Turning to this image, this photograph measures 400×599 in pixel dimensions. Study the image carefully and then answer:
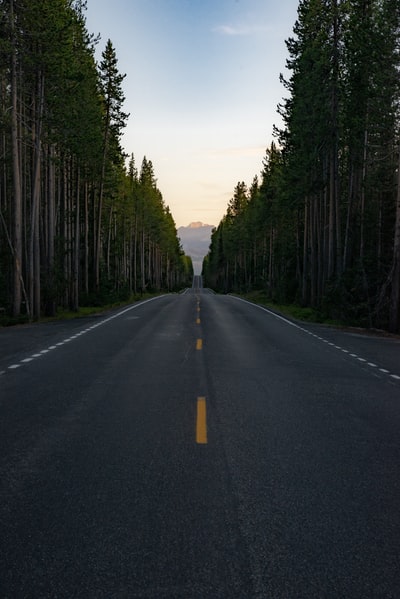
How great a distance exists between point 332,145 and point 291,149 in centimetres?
1151

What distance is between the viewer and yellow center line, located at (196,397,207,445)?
6.28 metres

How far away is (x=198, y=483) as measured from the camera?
4.89 metres

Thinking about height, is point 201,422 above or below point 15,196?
below

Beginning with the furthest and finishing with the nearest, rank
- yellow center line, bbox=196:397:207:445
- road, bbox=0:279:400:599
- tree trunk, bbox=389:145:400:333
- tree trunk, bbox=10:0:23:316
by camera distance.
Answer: tree trunk, bbox=10:0:23:316
tree trunk, bbox=389:145:400:333
yellow center line, bbox=196:397:207:445
road, bbox=0:279:400:599

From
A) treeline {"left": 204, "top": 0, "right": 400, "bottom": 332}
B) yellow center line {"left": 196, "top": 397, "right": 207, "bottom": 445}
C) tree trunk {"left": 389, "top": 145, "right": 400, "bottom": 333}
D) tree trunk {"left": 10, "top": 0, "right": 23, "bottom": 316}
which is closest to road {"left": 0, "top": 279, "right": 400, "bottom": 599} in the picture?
yellow center line {"left": 196, "top": 397, "right": 207, "bottom": 445}

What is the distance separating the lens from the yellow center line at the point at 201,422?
6285 mm

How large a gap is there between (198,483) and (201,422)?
6.86ft

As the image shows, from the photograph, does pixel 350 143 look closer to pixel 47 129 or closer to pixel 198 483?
pixel 47 129

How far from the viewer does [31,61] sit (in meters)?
23.1

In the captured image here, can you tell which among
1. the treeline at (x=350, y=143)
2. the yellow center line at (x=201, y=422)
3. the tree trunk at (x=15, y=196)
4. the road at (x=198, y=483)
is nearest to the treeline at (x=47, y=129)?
the tree trunk at (x=15, y=196)

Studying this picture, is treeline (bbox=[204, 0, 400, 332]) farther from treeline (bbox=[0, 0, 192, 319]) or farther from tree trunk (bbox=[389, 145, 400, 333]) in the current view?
treeline (bbox=[0, 0, 192, 319])

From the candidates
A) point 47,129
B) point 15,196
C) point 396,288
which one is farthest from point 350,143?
point 15,196

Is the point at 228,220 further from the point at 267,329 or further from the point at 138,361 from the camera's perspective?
the point at 138,361

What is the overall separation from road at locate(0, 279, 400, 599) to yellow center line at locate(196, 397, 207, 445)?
24 millimetres
